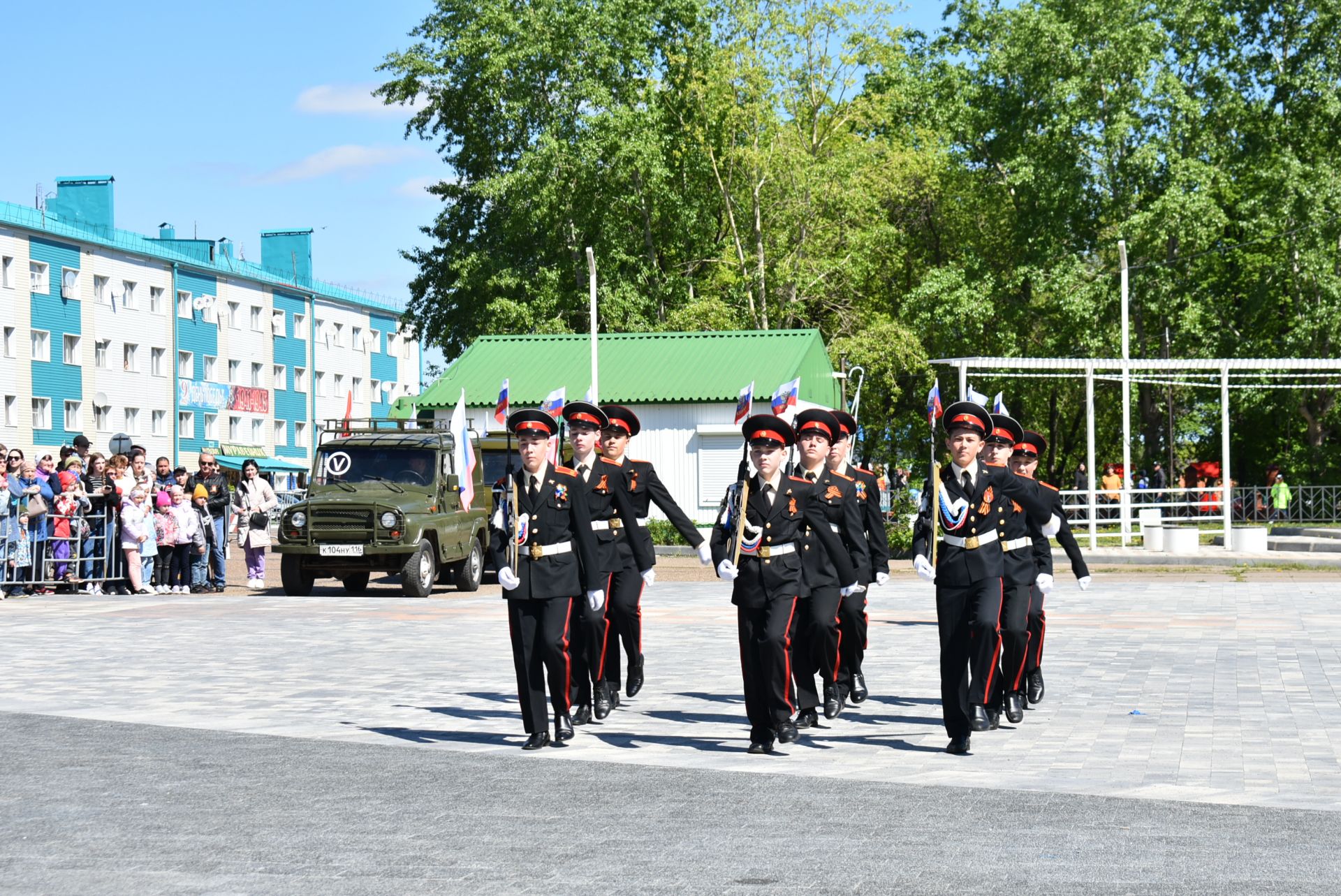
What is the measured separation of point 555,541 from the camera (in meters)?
9.72

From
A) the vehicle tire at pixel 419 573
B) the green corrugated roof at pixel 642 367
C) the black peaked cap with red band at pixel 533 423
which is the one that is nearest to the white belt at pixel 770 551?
the black peaked cap with red band at pixel 533 423

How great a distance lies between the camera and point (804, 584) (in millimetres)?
10180

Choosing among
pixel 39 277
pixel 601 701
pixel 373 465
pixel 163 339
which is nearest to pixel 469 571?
pixel 373 465

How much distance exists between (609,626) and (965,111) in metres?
45.7

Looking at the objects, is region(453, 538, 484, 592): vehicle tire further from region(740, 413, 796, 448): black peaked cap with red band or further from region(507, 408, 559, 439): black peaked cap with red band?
region(740, 413, 796, 448): black peaked cap with red band

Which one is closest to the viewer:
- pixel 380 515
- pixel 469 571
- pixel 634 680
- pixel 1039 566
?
pixel 1039 566

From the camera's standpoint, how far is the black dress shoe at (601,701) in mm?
11141

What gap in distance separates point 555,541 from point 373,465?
588 inches

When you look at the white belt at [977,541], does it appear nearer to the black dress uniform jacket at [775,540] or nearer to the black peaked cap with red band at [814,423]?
the black dress uniform jacket at [775,540]

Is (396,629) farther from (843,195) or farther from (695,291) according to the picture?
(695,291)

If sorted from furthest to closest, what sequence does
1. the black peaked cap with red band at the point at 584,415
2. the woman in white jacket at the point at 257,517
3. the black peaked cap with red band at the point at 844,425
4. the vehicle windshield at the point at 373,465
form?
1. the woman in white jacket at the point at 257,517
2. the vehicle windshield at the point at 373,465
3. the black peaked cap with red band at the point at 844,425
4. the black peaked cap with red band at the point at 584,415

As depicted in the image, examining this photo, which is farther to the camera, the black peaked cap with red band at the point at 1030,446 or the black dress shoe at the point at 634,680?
the black dress shoe at the point at 634,680

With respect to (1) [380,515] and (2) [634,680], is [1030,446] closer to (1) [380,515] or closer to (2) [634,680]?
(2) [634,680]

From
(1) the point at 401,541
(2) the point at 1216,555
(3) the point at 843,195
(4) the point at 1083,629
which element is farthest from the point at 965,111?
(4) the point at 1083,629
